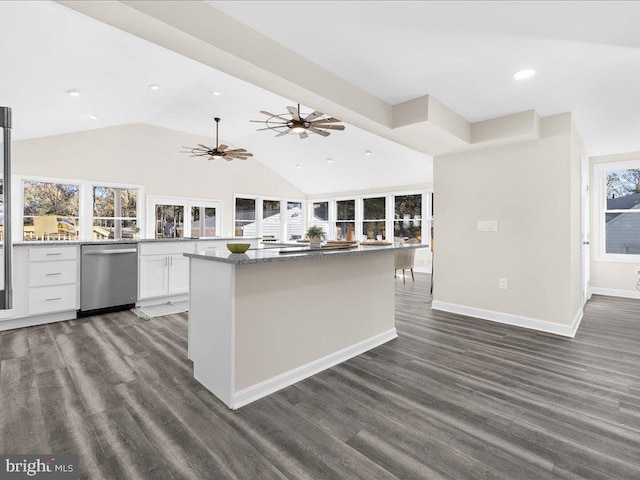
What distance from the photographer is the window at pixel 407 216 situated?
8.68 m

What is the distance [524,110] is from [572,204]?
1.16m

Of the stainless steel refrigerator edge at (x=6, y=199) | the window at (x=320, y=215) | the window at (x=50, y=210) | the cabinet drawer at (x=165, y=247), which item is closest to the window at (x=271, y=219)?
the window at (x=320, y=215)

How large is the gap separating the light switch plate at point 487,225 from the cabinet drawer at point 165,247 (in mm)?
4168

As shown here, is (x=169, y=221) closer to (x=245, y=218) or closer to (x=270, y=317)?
(x=245, y=218)

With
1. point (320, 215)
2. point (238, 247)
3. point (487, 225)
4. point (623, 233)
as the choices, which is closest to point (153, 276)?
point (238, 247)

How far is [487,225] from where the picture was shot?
13.5 feet

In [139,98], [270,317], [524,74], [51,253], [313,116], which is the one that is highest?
[139,98]

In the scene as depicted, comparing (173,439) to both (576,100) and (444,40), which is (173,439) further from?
(576,100)

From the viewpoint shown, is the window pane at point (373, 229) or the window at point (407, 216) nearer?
the window at point (407, 216)

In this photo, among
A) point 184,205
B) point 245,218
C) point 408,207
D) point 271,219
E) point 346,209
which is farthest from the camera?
point 346,209

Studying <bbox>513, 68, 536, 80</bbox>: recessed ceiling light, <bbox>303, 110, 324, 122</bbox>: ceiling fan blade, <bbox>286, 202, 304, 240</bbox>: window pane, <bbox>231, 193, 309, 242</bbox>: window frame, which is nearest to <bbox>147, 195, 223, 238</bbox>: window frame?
<bbox>231, 193, 309, 242</bbox>: window frame

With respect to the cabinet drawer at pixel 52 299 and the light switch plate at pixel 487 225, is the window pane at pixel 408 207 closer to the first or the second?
the light switch plate at pixel 487 225

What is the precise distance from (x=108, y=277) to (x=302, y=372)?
3296 mm

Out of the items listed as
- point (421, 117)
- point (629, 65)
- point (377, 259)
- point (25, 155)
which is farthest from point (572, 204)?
point (25, 155)
